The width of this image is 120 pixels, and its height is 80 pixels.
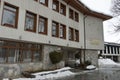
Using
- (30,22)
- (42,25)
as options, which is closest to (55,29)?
(42,25)

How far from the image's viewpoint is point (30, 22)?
17.0 metres

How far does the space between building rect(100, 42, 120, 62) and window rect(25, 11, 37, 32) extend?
39011mm

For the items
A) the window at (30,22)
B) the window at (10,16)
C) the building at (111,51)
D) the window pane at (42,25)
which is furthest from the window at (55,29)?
the building at (111,51)

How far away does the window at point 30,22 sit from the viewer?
16484 mm

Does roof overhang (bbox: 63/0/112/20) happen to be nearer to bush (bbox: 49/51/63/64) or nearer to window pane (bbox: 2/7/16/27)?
bush (bbox: 49/51/63/64)

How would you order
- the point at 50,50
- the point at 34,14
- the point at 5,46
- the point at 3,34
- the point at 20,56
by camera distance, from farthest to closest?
the point at 50,50, the point at 34,14, the point at 20,56, the point at 5,46, the point at 3,34

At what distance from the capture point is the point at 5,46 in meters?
14.4

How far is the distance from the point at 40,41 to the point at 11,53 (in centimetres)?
356

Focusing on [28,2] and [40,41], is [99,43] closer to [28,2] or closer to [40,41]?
[40,41]

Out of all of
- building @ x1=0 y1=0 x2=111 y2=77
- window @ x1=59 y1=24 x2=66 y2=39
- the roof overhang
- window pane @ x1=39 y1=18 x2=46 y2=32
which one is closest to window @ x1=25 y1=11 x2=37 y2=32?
building @ x1=0 y1=0 x2=111 y2=77

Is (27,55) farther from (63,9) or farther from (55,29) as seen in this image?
(63,9)

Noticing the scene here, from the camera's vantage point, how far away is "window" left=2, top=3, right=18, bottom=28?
46.4 feet

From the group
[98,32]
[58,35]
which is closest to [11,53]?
[58,35]

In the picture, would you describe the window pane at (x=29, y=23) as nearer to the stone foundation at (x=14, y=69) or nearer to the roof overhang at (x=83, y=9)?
the stone foundation at (x=14, y=69)
